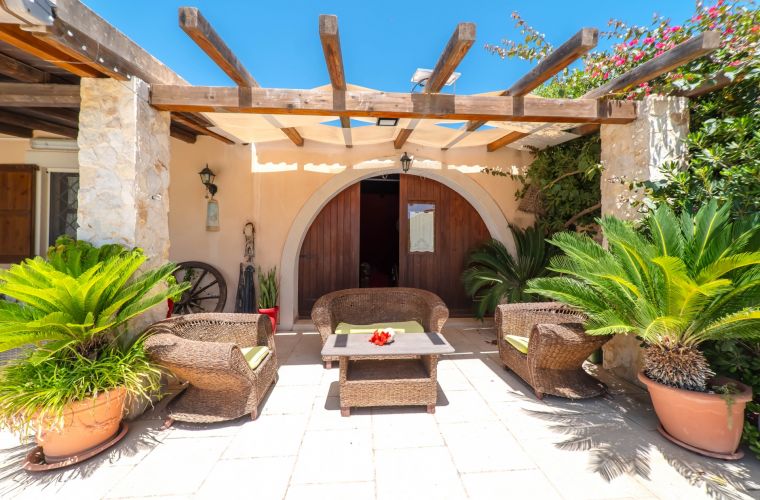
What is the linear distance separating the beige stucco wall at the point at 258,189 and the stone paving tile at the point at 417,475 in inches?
125

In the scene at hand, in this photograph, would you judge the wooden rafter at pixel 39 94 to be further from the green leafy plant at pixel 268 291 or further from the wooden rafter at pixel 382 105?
the green leafy plant at pixel 268 291

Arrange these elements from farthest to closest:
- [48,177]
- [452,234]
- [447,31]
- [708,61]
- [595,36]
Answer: [452,234]
[48,177]
[708,61]
[447,31]
[595,36]

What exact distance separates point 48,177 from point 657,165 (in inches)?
288

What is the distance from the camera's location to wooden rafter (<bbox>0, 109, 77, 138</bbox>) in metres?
3.28

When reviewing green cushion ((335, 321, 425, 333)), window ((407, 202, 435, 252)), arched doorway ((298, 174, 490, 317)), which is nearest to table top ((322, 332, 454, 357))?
green cushion ((335, 321, 425, 333))

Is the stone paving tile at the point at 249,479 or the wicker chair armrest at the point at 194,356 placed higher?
the wicker chair armrest at the point at 194,356

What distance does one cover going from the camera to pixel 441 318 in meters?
3.18

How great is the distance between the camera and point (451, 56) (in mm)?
2084

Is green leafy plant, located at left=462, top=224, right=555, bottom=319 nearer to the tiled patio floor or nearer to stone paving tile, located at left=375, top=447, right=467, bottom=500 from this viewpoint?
the tiled patio floor

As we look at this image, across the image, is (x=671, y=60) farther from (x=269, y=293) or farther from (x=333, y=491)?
(x=269, y=293)

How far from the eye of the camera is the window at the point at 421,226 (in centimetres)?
517

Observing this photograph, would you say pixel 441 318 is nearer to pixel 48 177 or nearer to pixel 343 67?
pixel 343 67

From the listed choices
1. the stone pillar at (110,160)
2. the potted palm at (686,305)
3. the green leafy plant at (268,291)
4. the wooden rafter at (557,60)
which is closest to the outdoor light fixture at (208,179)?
the green leafy plant at (268,291)

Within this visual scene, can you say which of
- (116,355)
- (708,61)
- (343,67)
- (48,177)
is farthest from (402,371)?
(48,177)
